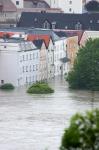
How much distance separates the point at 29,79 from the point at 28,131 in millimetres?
8625

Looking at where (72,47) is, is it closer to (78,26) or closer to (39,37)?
(39,37)

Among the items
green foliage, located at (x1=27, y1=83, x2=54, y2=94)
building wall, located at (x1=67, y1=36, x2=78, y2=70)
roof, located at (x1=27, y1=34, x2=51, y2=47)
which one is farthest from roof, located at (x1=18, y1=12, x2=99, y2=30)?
green foliage, located at (x1=27, y1=83, x2=54, y2=94)

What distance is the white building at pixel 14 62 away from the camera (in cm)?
1753

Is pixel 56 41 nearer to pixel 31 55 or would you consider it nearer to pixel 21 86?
pixel 31 55

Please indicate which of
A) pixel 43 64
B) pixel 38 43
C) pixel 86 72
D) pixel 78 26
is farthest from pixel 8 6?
pixel 86 72

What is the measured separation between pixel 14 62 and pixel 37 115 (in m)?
5.88

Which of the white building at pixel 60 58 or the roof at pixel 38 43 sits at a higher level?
the roof at pixel 38 43

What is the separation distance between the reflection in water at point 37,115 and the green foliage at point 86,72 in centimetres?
30

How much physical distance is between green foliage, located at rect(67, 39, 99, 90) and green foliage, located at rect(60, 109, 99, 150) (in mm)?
14152

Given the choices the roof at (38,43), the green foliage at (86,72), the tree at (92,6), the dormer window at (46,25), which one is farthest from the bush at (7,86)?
the tree at (92,6)

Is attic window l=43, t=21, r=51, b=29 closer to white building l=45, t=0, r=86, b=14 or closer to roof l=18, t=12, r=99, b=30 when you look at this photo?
roof l=18, t=12, r=99, b=30

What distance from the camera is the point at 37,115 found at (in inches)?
470

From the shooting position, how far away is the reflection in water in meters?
8.70

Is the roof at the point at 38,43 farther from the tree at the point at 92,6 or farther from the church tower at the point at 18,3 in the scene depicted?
the tree at the point at 92,6
